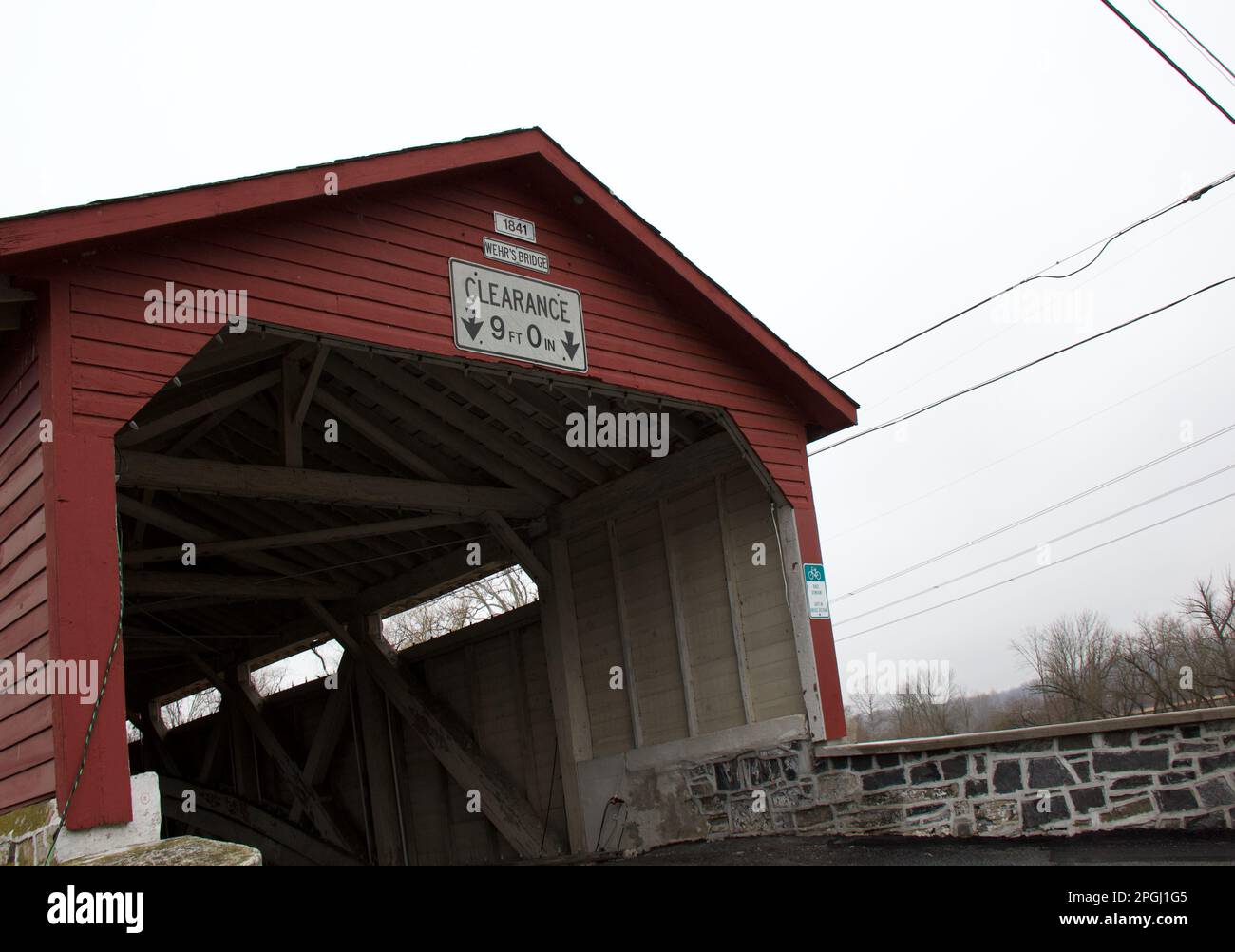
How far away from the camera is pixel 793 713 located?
31.6 ft

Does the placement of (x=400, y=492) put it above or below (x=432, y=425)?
below

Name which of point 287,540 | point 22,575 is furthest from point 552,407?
point 22,575

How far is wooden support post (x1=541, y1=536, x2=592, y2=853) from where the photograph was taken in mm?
11289

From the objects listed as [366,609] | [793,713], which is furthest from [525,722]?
[793,713]

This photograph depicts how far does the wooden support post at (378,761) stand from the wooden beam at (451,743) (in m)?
0.21

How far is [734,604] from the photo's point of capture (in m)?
10.3

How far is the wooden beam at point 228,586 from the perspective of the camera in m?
11.7

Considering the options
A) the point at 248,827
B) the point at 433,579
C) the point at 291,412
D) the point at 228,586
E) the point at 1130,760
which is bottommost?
the point at 248,827

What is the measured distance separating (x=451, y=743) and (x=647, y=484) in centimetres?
387

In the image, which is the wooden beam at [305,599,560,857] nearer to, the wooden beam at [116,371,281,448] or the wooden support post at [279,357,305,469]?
the wooden support post at [279,357,305,469]

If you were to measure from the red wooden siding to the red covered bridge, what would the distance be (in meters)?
0.02

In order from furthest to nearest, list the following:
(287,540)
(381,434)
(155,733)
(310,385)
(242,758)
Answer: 1. (155,733)
2. (242,758)
3. (287,540)
4. (381,434)
5. (310,385)

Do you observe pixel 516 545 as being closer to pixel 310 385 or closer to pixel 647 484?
pixel 647 484
